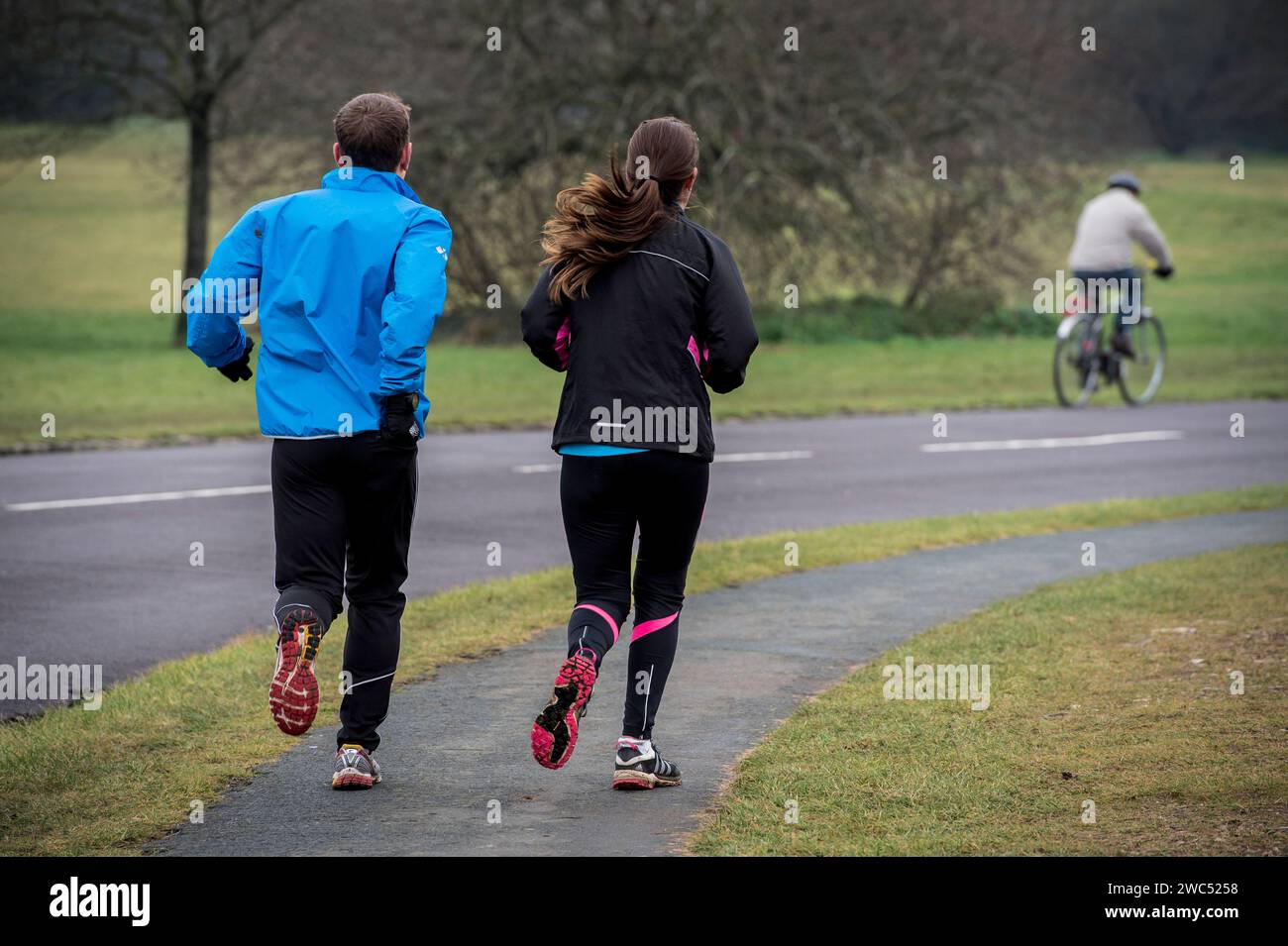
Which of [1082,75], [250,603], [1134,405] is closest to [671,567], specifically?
[250,603]

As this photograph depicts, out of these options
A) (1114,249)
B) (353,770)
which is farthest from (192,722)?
(1114,249)

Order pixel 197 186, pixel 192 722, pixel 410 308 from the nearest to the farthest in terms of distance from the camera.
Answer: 1. pixel 410 308
2. pixel 192 722
3. pixel 197 186

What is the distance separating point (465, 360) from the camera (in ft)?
80.6

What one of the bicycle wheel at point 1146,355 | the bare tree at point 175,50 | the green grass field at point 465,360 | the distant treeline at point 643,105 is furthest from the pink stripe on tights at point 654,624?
the bare tree at point 175,50

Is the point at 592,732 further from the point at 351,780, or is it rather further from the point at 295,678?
the point at 295,678

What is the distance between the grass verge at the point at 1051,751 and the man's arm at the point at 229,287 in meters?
2.05

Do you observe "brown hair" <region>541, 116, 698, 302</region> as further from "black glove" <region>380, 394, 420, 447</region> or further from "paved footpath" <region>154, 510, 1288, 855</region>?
"paved footpath" <region>154, 510, 1288, 855</region>

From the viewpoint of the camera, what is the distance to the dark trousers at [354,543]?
17.2ft

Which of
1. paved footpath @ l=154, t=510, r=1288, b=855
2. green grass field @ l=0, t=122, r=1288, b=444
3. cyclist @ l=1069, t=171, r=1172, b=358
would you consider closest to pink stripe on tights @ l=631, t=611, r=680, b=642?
paved footpath @ l=154, t=510, r=1288, b=855

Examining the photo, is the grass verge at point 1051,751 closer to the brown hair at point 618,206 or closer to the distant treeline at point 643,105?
the brown hair at point 618,206

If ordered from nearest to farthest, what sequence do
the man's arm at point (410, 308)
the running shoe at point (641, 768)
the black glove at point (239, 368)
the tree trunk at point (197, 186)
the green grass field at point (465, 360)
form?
the man's arm at point (410, 308) < the running shoe at point (641, 768) < the black glove at point (239, 368) < the green grass field at point (465, 360) < the tree trunk at point (197, 186)

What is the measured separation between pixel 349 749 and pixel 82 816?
2.60 feet

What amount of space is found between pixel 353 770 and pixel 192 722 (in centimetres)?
118

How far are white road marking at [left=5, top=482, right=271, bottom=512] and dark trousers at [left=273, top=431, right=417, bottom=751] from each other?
7.09 meters
